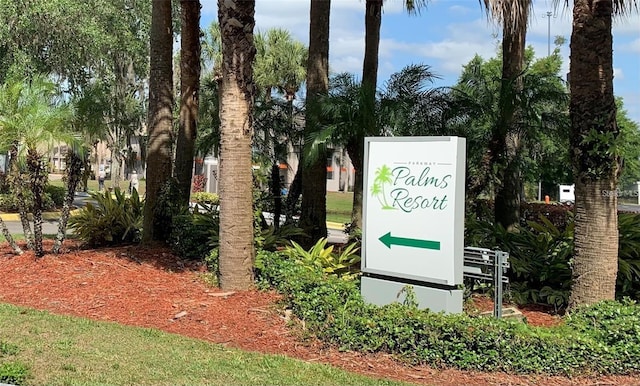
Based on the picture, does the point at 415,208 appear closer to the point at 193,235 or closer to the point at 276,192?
the point at 193,235

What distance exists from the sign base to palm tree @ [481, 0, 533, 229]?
4.41m

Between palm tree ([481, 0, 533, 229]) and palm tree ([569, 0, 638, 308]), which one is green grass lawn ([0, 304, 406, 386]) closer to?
palm tree ([569, 0, 638, 308])

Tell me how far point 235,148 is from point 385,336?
3.09m

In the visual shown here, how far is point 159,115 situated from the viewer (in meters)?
10.1

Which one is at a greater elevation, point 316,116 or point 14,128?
point 316,116

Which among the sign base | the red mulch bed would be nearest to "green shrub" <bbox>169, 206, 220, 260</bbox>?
the red mulch bed

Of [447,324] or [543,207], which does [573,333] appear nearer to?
[447,324]

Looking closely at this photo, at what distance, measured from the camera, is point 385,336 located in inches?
219

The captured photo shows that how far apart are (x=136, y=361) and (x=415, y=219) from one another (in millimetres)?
2865

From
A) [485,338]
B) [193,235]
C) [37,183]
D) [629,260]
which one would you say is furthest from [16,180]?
[629,260]

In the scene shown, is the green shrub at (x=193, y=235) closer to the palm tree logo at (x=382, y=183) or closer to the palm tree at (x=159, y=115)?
the palm tree at (x=159, y=115)

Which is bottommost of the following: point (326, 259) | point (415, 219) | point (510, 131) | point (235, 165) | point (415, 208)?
→ point (326, 259)

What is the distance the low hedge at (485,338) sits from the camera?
17.0 ft

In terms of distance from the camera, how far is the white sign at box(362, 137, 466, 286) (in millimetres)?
5801
